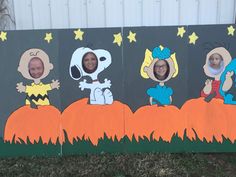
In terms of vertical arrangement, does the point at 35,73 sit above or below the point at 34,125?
above

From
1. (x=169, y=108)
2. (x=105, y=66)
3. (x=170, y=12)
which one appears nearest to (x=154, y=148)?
(x=169, y=108)

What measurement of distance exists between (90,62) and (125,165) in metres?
1.27

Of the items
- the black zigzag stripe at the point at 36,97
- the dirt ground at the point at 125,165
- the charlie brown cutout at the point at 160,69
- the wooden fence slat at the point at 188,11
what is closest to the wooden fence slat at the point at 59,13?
the black zigzag stripe at the point at 36,97

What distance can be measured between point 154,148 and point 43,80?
1561 mm

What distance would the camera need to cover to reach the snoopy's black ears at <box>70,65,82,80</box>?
4078 mm

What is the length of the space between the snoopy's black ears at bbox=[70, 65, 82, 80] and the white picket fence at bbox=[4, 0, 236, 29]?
1005mm

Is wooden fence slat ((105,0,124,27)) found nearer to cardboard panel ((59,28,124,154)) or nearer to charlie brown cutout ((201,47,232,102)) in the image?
cardboard panel ((59,28,124,154))

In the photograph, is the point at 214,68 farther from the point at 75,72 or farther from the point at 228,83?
the point at 75,72

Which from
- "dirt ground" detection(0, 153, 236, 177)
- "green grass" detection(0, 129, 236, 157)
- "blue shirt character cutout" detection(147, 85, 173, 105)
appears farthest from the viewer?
"green grass" detection(0, 129, 236, 157)

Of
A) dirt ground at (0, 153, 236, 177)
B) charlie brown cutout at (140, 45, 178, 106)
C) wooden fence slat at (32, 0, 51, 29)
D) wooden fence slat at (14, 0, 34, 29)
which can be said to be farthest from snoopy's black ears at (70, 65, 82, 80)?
wooden fence slat at (14, 0, 34, 29)

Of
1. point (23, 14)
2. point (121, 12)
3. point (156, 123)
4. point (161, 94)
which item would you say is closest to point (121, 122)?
point (156, 123)

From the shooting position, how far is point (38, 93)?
13.5 feet

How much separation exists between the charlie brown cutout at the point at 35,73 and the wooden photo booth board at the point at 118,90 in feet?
0.04

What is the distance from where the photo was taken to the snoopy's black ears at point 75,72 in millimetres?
4078
